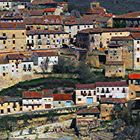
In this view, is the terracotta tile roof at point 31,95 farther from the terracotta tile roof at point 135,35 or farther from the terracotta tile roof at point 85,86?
the terracotta tile roof at point 135,35

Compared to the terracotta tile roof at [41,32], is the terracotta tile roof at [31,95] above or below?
below

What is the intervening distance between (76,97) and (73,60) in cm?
631

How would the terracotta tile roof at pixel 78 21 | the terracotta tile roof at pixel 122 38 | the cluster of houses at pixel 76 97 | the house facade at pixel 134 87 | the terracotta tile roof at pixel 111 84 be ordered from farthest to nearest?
the terracotta tile roof at pixel 78 21 < the terracotta tile roof at pixel 122 38 < the house facade at pixel 134 87 < the terracotta tile roof at pixel 111 84 < the cluster of houses at pixel 76 97

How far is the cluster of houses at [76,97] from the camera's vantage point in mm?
61219

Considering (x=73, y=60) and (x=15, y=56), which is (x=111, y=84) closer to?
(x=73, y=60)

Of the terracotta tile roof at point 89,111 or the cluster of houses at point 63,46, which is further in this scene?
the cluster of houses at point 63,46

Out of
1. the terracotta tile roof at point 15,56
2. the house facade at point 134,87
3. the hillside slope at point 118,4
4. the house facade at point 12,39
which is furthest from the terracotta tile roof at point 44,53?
the hillside slope at point 118,4

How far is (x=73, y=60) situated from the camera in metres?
67.2

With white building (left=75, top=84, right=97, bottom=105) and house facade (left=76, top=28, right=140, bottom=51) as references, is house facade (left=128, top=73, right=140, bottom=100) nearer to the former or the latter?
white building (left=75, top=84, right=97, bottom=105)

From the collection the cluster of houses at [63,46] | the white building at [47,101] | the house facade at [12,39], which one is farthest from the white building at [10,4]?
the white building at [47,101]

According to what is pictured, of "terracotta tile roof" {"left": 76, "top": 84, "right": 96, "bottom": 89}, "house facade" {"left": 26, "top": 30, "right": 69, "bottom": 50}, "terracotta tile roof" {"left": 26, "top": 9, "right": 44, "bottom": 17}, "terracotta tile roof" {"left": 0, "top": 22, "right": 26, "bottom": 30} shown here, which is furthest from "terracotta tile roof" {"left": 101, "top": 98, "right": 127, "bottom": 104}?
"terracotta tile roof" {"left": 26, "top": 9, "right": 44, "bottom": 17}

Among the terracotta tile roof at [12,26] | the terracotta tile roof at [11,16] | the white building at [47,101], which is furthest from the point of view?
the terracotta tile roof at [11,16]

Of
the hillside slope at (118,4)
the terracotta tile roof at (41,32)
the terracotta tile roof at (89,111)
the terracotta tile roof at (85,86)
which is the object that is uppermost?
the terracotta tile roof at (41,32)

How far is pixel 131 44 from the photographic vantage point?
220 ft
